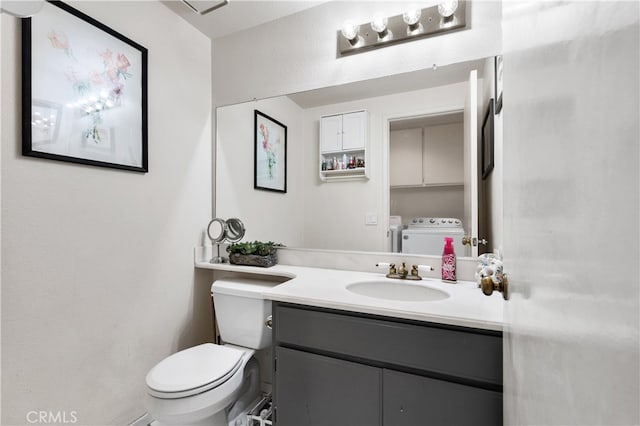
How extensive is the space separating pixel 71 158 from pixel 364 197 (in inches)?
54.4

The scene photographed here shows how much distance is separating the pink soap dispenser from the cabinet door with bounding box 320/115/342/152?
799 mm

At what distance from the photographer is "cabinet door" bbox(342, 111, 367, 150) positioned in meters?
1.65

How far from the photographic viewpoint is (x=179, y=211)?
5.77 feet

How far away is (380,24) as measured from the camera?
151cm

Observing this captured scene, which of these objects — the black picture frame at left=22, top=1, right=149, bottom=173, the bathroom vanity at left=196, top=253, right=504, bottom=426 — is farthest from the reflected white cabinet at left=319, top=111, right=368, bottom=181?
the black picture frame at left=22, top=1, right=149, bottom=173

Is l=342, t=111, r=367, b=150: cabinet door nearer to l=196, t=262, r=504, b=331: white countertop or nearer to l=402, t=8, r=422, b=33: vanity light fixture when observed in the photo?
l=402, t=8, r=422, b=33: vanity light fixture

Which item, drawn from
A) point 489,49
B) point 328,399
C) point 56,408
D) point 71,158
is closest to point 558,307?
point 328,399

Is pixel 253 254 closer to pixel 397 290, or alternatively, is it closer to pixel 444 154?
pixel 397 290

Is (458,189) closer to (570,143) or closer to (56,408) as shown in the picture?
(570,143)

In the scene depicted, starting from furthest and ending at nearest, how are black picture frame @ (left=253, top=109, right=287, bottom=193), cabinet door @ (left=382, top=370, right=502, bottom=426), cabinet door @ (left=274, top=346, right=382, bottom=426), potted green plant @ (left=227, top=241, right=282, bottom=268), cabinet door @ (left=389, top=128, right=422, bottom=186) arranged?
black picture frame @ (left=253, top=109, right=287, bottom=193), potted green plant @ (left=227, top=241, right=282, bottom=268), cabinet door @ (left=389, top=128, right=422, bottom=186), cabinet door @ (left=274, top=346, right=382, bottom=426), cabinet door @ (left=382, top=370, right=502, bottom=426)

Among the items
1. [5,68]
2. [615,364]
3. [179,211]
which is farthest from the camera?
[179,211]

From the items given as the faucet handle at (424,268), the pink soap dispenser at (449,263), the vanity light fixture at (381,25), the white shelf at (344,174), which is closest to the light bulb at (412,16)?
the vanity light fixture at (381,25)

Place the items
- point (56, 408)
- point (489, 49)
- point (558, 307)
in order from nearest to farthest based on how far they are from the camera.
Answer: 1. point (558, 307)
2. point (56, 408)
3. point (489, 49)

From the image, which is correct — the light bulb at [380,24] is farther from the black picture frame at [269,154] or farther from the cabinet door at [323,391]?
the cabinet door at [323,391]
